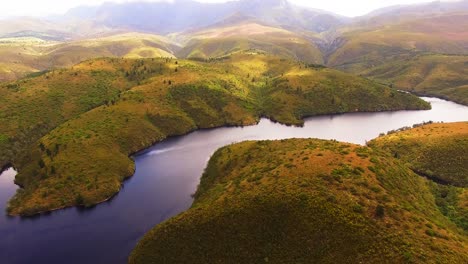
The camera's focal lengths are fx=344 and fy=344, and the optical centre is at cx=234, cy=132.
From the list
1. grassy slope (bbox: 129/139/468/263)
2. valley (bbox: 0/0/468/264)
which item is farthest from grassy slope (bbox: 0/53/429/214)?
grassy slope (bbox: 129/139/468/263)

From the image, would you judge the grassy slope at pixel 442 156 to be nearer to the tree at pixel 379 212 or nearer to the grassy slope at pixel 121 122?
the tree at pixel 379 212

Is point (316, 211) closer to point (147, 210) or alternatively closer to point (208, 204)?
point (208, 204)

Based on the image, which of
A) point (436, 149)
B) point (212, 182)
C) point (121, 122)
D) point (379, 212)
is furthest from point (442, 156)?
point (121, 122)

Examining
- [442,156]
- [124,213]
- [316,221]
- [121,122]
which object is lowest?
[124,213]

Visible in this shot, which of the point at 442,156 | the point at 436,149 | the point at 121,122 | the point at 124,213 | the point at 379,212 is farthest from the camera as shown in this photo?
the point at 121,122

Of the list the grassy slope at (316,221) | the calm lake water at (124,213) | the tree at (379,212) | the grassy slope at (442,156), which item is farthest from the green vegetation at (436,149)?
the tree at (379,212)

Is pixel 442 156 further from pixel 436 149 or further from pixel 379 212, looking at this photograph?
pixel 379 212

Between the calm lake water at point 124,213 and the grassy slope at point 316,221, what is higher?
the grassy slope at point 316,221

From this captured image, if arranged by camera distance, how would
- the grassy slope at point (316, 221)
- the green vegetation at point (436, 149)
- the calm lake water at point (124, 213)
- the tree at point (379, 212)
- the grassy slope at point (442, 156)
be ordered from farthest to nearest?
the green vegetation at point (436, 149) → the grassy slope at point (442, 156) → the calm lake water at point (124, 213) → the tree at point (379, 212) → the grassy slope at point (316, 221)
